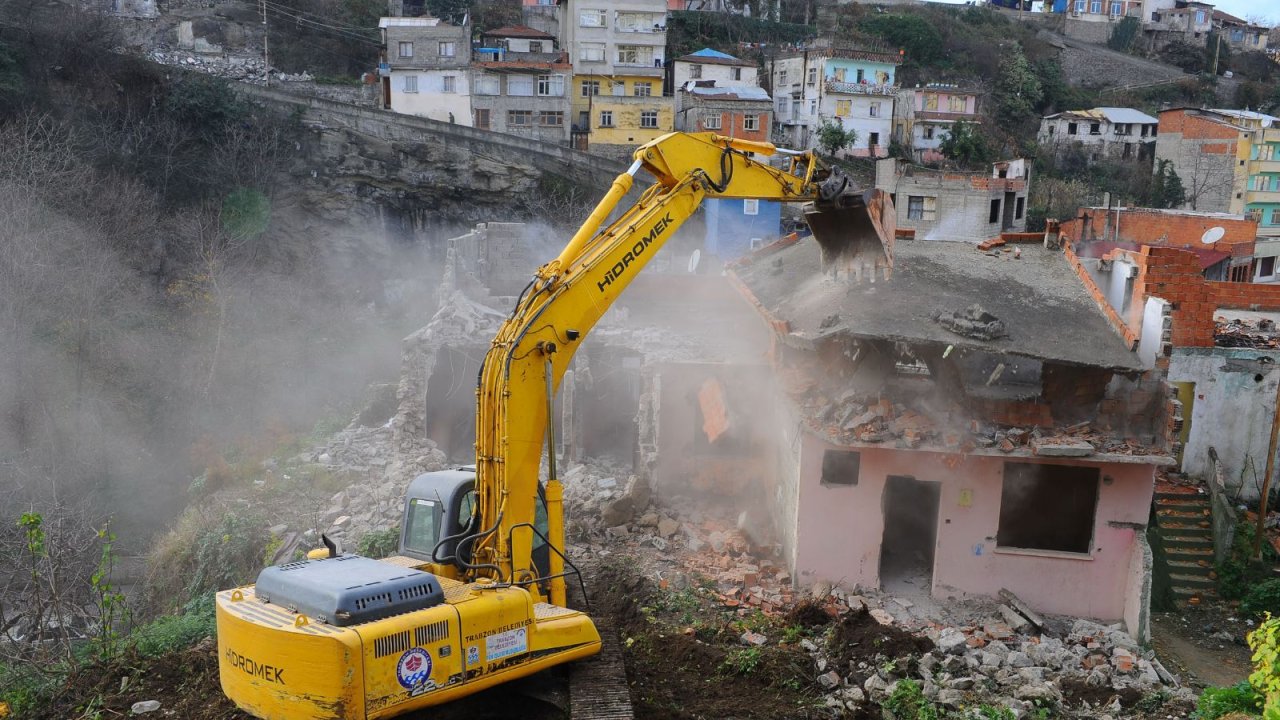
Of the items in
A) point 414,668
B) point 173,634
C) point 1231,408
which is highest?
point 414,668

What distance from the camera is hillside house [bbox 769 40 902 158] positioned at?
1736 inches

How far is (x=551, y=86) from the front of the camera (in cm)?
4066

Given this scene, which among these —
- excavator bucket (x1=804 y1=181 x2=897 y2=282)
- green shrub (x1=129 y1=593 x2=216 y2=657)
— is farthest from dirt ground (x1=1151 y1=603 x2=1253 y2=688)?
green shrub (x1=129 y1=593 x2=216 y2=657)

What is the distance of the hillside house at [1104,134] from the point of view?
4800 cm

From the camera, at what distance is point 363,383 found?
28.3m

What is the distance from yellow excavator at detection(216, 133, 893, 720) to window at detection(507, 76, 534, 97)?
32062 millimetres

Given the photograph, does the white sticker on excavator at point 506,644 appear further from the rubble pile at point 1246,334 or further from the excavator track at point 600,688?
the rubble pile at point 1246,334

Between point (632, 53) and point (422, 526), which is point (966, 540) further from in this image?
point (632, 53)

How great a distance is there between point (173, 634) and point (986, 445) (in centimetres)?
957

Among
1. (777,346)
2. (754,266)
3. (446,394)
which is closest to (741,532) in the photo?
(777,346)

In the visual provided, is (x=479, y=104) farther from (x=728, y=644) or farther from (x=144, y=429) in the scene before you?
(x=728, y=644)

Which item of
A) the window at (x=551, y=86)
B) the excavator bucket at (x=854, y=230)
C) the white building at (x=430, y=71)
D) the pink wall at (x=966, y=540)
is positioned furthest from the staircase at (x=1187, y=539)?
the white building at (x=430, y=71)

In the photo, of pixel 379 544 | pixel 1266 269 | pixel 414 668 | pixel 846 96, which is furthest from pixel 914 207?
pixel 414 668

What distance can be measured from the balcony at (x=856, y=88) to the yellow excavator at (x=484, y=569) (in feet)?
117
